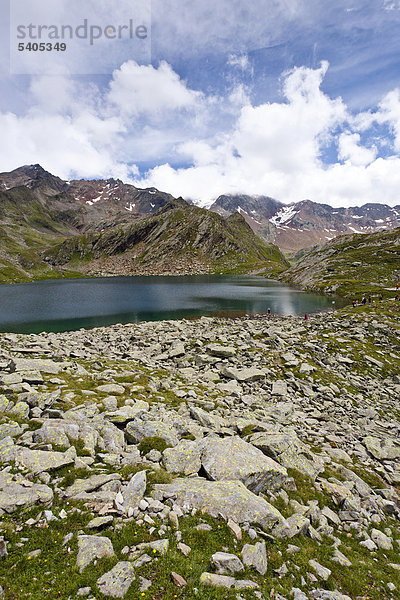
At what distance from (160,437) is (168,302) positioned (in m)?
81.1

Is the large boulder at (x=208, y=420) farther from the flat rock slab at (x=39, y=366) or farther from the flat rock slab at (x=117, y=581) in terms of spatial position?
the flat rock slab at (x=39, y=366)

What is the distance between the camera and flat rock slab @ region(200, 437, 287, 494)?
1073 cm

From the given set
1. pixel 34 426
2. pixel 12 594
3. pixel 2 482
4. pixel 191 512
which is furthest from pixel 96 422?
pixel 12 594

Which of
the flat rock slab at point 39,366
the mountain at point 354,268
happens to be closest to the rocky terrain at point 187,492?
the flat rock slab at point 39,366

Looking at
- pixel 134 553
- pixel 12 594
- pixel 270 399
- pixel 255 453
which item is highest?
pixel 12 594

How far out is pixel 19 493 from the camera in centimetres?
807

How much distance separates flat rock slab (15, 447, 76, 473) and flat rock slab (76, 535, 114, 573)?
306 cm

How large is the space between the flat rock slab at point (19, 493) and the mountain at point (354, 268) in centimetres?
9559

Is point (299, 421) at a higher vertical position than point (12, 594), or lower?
lower

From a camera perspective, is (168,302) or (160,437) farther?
(168,302)

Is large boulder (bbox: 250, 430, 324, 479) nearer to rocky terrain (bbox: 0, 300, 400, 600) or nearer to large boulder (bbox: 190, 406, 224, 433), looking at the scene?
rocky terrain (bbox: 0, 300, 400, 600)

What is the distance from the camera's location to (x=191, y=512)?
8820 mm

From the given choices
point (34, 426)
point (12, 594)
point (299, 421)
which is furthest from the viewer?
point (299, 421)

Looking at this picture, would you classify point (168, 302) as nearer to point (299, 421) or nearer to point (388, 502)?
point (299, 421)
